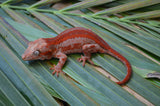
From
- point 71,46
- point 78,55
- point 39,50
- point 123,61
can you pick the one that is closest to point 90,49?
point 78,55

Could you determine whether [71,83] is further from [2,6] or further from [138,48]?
[2,6]

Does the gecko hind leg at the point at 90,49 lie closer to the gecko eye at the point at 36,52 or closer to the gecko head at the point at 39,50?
the gecko head at the point at 39,50

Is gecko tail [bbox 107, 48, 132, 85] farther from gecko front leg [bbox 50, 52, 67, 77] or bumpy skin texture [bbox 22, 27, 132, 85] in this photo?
gecko front leg [bbox 50, 52, 67, 77]

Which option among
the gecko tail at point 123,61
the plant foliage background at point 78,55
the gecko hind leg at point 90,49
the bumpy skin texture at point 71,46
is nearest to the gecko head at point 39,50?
the bumpy skin texture at point 71,46

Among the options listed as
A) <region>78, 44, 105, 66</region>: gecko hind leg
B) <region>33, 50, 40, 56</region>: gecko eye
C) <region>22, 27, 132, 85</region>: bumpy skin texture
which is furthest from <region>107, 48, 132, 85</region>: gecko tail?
<region>33, 50, 40, 56</region>: gecko eye

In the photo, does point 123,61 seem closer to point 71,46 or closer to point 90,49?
point 90,49

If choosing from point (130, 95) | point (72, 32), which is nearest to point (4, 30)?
point (72, 32)
